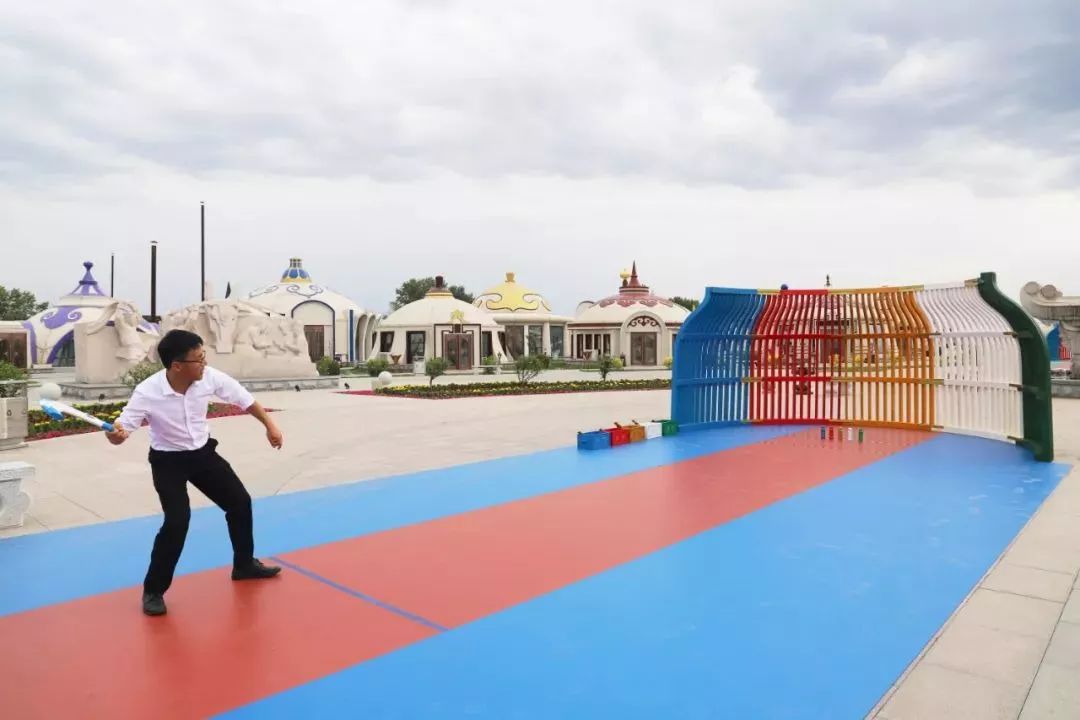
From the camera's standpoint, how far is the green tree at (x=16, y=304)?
6431 cm

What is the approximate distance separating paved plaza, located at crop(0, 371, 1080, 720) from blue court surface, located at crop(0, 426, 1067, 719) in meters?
0.24

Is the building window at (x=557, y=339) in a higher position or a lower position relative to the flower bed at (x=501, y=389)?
higher

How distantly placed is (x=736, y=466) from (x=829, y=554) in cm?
410

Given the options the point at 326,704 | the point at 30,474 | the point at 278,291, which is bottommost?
the point at 326,704

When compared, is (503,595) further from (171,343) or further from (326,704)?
(171,343)

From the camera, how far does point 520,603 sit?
15.8ft

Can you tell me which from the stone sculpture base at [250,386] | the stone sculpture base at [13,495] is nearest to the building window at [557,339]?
the stone sculpture base at [250,386]

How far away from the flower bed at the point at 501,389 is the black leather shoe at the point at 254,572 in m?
16.3

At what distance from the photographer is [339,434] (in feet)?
43.9

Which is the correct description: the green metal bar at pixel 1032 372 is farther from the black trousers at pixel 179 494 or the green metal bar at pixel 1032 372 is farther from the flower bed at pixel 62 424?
the flower bed at pixel 62 424

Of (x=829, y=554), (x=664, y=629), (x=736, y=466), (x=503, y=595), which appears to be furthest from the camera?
(x=736, y=466)

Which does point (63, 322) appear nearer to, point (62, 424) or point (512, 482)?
point (62, 424)

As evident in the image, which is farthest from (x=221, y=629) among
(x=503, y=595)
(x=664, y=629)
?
(x=664, y=629)

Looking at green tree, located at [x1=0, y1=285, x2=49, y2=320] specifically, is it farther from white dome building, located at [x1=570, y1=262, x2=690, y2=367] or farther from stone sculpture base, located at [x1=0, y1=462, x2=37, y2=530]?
stone sculpture base, located at [x1=0, y1=462, x2=37, y2=530]
